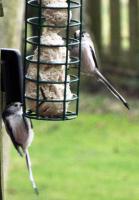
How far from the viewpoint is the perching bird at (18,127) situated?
3.47m

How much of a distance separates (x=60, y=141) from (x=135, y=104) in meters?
1.61

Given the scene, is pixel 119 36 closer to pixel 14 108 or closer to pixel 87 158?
pixel 87 158

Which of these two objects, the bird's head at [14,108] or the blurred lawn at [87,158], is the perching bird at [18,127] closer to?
the bird's head at [14,108]

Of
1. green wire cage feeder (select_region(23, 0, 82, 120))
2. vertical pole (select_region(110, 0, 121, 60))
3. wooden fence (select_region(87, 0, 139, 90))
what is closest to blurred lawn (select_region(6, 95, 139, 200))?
wooden fence (select_region(87, 0, 139, 90))

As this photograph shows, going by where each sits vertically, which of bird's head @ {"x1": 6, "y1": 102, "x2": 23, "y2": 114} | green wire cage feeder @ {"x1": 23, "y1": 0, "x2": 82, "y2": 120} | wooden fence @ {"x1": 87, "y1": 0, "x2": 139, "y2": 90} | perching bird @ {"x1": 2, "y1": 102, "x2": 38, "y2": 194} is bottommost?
wooden fence @ {"x1": 87, "y1": 0, "x2": 139, "y2": 90}

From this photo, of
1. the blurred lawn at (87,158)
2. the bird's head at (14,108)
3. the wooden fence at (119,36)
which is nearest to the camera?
the bird's head at (14,108)

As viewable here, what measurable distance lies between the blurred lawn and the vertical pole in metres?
0.89

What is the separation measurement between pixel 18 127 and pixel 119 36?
690 centimetres

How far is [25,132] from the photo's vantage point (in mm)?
3545

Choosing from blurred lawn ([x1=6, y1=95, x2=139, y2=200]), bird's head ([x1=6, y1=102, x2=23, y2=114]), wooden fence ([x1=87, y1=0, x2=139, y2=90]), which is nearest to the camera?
bird's head ([x1=6, y1=102, x2=23, y2=114])

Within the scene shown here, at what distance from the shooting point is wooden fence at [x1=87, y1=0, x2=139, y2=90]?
10.2m

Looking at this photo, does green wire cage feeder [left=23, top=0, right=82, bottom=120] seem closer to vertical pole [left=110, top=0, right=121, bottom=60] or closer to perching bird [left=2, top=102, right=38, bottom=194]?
perching bird [left=2, top=102, right=38, bottom=194]

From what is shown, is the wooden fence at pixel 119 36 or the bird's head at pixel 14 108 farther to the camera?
the wooden fence at pixel 119 36

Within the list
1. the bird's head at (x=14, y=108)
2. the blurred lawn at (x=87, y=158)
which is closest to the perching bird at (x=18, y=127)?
the bird's head at (x=14, y=108)
